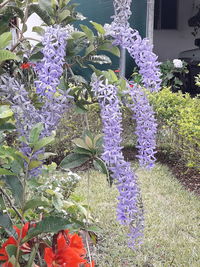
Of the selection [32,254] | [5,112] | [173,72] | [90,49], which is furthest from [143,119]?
[173,72]

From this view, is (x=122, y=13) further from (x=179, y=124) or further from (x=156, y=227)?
(x=179, y=124)

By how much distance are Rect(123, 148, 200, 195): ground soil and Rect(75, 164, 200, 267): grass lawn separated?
0.13 metres

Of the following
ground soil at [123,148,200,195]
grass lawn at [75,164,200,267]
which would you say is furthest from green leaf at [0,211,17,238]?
ground soil at [123,148,200,195]

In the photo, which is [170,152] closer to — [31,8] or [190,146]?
[190,146]

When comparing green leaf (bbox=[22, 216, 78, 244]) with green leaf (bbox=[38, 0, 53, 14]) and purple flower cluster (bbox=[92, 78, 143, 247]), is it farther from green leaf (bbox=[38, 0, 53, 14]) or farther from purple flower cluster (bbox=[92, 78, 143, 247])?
green leaf (bbox=[38, 0, 53, 14])

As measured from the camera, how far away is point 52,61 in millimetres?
1116

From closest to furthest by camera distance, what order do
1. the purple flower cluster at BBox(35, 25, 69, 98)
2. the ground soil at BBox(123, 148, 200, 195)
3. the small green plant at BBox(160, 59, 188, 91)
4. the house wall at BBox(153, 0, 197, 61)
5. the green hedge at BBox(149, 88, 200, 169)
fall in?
the purple flower cluster at BBox(35, 25, 69, 98) < the green hedge at BBox(149, 88, 200, 169) < the ground soil at BBox(123, 148, 200, 195) < the small green plant at BBox(160, 59, 188, 91) < the house wall at BBox(153, 0, 197, 61)

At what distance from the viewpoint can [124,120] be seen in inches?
226

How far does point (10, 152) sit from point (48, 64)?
28 cm

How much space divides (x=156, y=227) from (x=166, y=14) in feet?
32.7

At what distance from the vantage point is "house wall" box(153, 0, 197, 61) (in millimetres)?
12500

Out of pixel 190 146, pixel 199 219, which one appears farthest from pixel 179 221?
pixel 190 146

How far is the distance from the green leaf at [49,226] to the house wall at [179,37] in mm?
11527

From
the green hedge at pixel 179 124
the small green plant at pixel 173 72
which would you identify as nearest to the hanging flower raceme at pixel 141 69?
the green hedge at pixel 179 124
